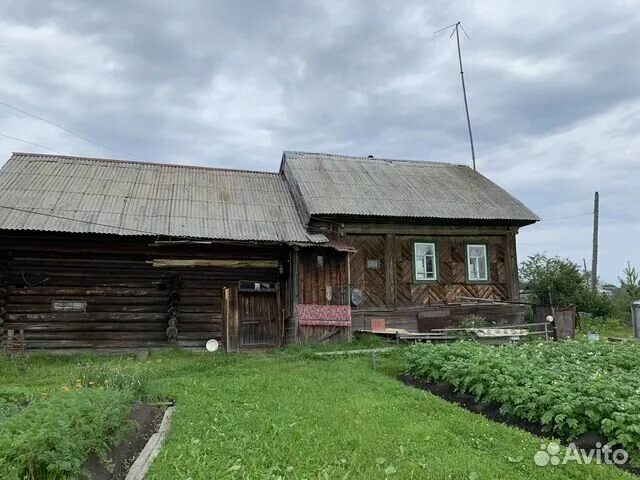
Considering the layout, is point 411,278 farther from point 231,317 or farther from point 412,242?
point 231,317

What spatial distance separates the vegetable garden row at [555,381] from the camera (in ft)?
16.5

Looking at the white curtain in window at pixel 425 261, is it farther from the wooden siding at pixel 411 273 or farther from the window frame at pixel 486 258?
the window frame at pixel 486 258

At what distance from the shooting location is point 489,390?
6461 millimetres

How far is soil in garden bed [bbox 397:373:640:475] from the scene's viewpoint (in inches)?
199

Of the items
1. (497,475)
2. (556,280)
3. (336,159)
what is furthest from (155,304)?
(556,280)

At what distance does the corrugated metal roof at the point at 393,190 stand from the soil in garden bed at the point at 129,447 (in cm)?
872

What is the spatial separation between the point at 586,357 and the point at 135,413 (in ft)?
23.4

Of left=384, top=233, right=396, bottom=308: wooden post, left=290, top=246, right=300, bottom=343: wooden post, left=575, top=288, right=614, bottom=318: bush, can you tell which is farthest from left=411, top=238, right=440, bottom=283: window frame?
left=575, top=288, right=614, bottom=318: bush

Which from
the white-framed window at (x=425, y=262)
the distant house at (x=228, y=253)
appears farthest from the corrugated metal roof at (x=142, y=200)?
the white-framed window at (x=425, y=262)

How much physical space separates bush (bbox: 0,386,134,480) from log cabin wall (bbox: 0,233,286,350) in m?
8.21

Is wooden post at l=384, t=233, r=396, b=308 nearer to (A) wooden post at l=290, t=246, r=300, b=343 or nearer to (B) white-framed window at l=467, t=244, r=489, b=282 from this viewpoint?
(B) white-framed window at l=467, t=244, r=489, b=282

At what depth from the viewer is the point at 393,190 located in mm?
17016

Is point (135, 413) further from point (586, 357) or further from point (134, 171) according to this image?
point (134, 171)

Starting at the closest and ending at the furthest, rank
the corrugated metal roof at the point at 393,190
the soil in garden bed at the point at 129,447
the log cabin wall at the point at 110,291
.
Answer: the soil in garden bed at the point at 129,447
the log cabin wall at the point at 110,291
the corrugated metal roof at the point at 393,190
